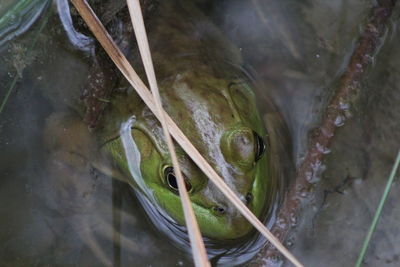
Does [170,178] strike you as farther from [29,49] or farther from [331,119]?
[29,49]

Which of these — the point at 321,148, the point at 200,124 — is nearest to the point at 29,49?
the point at 200,124

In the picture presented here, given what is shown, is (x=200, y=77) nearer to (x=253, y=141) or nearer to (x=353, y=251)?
(x=253, y=141)

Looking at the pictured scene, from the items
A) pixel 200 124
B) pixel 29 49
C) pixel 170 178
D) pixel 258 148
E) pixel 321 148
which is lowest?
pixel 321 148

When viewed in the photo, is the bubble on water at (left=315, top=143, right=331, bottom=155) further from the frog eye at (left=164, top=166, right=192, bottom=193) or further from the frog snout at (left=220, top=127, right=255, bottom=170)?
the frog eye at (left=164, top=166, right=192, bottom=193)

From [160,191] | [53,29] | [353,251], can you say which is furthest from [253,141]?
[53,29]

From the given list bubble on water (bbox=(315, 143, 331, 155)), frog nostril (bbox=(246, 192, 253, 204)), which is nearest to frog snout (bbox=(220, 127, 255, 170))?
frog nostril (bbox=(246, 192, 253, 204))

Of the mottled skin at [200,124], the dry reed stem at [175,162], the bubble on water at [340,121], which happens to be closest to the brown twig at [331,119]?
the bubble on water at [340,121]
